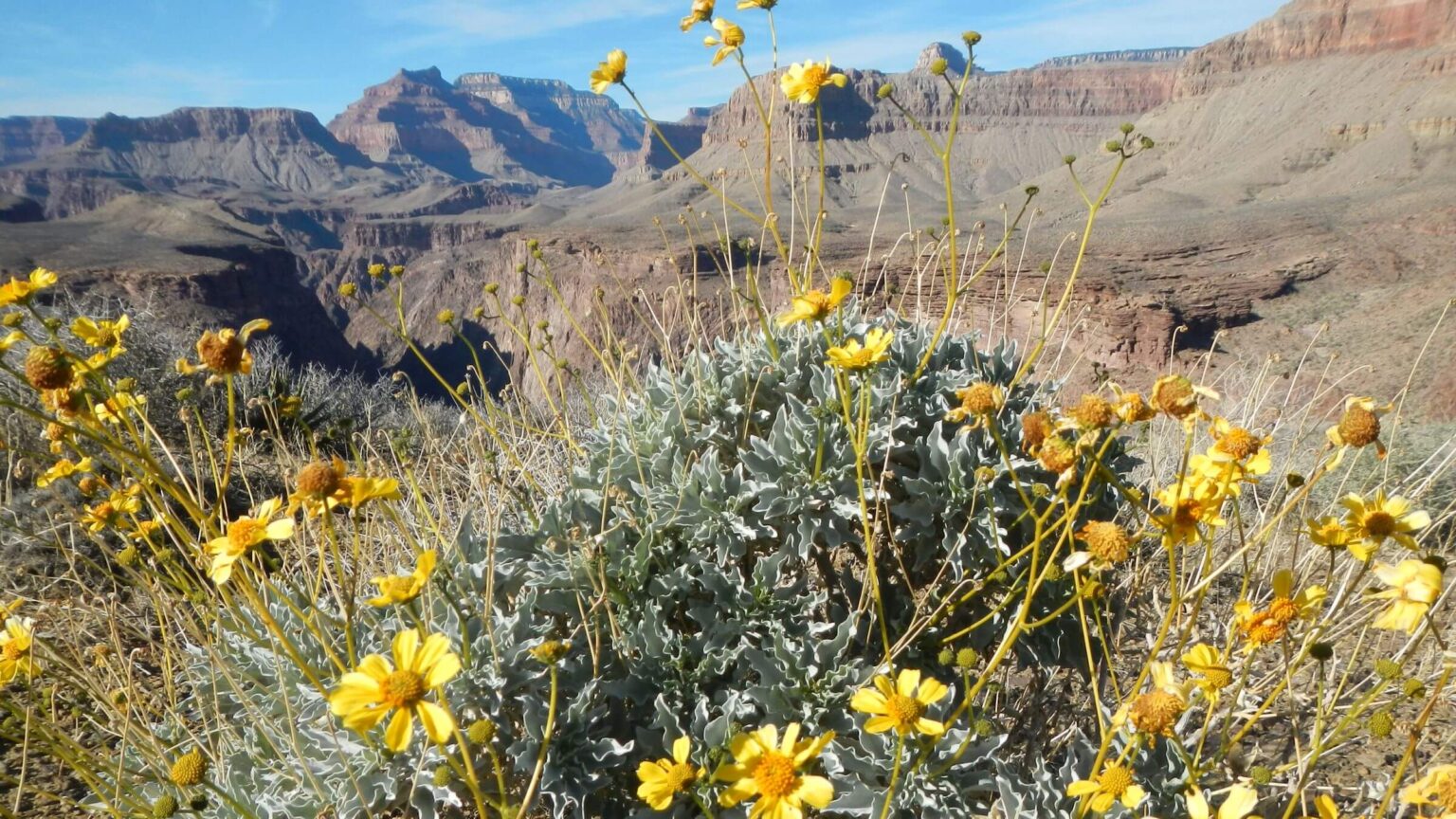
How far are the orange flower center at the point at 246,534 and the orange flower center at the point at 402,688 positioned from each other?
1.59 ft

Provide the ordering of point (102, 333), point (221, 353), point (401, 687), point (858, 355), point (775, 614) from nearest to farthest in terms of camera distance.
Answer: point (401, 687) → point (221, 353) → point (858, 355) → point (102, 333) → point (775, 614)

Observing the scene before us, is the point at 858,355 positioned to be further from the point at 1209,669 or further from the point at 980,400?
the point at 1209,669

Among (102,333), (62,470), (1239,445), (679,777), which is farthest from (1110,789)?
(62,470)

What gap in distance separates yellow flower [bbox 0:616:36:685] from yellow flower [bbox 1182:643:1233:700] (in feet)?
7.90

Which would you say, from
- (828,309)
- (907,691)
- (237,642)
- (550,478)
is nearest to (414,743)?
(237,642)

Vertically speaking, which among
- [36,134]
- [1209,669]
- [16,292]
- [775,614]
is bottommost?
[775,614]

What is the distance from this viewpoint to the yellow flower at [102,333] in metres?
1.88

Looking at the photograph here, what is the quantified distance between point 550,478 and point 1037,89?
343 ft

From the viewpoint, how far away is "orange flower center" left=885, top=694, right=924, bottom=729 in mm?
1360

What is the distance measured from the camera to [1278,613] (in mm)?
1542

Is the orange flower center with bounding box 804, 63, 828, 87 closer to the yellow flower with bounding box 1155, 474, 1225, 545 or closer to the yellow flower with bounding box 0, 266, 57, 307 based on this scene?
the yellow flower with bounding box 1155, 474, 1225, 545

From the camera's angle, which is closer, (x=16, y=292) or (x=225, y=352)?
(x=225, y=352)

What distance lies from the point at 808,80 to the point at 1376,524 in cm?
171

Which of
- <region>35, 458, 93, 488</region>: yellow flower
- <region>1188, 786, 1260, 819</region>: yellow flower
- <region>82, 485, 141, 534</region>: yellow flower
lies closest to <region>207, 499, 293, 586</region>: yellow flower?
<region>82, 485, 141, 534</region>: yellow flower
